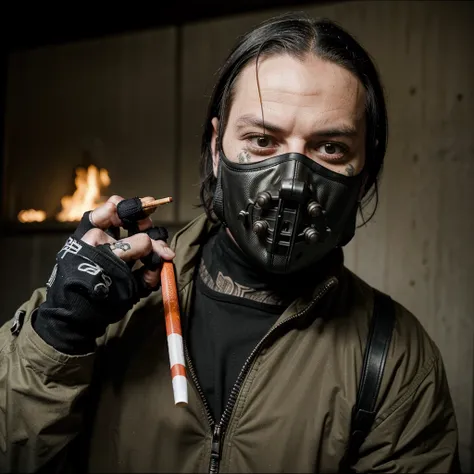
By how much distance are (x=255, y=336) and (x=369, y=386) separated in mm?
288

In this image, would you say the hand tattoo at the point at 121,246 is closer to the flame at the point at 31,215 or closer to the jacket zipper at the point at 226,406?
the jacket zipper at the point at 226,406

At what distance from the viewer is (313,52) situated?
128 cm

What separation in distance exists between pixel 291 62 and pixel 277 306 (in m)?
0.60

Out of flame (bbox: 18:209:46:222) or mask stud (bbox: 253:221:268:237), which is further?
flame (bbox: 18:209:46:222)

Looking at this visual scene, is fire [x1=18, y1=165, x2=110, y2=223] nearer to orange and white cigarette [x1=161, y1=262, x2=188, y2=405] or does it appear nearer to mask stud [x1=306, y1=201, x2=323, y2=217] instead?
orange and white cigarette [x1=161, y1=262, x2=188, y2=405]

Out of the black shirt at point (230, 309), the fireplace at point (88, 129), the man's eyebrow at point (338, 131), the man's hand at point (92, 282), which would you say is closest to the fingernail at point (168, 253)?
the man's hand at point (92, 282)

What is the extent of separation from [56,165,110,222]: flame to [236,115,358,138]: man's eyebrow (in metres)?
1.38

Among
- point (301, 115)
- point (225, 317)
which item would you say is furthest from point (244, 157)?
point (225, 317)

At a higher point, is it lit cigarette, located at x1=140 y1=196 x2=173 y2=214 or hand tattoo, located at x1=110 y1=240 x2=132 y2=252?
lit cigarette, located at x1=140 y1=196 x2=173 y2=214

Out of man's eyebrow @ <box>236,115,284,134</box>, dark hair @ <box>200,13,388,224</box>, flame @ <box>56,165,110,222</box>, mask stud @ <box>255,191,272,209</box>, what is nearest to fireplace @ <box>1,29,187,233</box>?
flame @ <box>56,165,110,222</box>

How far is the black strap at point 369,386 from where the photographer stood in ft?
3.93

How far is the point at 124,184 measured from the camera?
2633mm

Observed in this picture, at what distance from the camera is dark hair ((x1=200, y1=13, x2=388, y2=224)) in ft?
4.25

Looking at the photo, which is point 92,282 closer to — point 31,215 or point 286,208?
point 286,208
